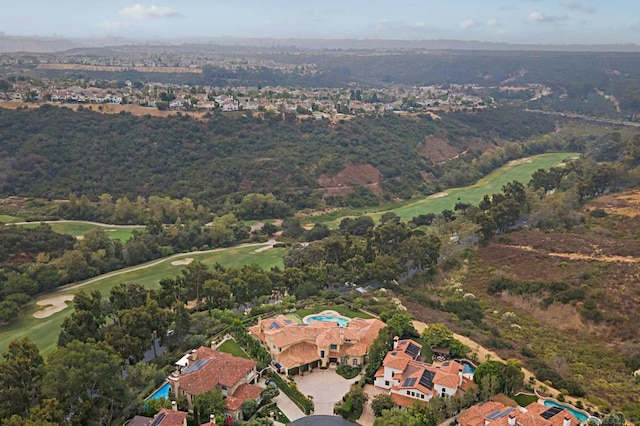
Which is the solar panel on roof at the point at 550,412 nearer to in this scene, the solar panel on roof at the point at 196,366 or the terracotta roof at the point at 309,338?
the terracotta roof at the point at 309,338

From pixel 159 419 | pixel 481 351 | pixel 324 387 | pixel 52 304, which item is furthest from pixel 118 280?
pixel 481 351

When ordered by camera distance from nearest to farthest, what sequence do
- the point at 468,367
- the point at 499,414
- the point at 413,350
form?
the point at 499,414 < the point at 468,367 < the point at 413,350

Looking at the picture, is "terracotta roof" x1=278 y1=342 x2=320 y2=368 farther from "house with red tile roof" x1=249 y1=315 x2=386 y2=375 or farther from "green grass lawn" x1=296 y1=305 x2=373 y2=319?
"green grass lawn" x1=296 y1=305 x2=373 y2=319

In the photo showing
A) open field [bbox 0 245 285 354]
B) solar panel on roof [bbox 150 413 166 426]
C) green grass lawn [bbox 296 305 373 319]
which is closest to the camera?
solar panel on roof [bbox 150 413 166 426]

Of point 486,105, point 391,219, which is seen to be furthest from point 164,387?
point 486,105

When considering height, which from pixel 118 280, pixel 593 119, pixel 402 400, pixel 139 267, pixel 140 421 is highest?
pixel 593 119

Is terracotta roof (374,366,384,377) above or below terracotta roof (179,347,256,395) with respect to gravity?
below

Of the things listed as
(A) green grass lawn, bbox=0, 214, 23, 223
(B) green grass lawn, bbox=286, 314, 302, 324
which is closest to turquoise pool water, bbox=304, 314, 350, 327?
(B) green grass lawn, bbox=286, 314, 302, 324

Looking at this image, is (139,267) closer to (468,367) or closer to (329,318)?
(329,318)
